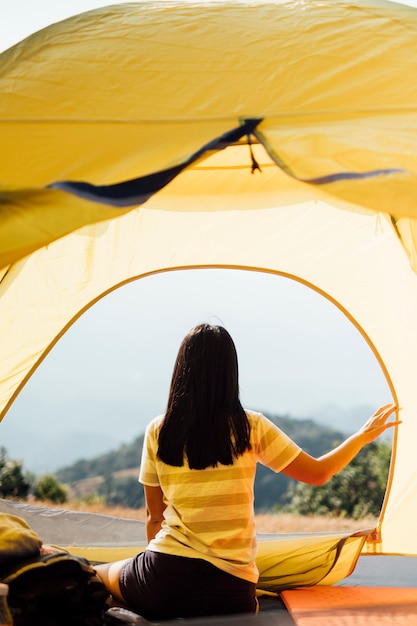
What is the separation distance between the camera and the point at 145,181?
205cm

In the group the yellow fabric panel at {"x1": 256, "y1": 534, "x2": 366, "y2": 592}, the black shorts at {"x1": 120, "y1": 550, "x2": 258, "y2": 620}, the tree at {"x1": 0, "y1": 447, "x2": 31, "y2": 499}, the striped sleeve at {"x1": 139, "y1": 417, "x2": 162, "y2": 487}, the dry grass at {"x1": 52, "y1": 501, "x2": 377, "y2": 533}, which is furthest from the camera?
the tree at {"x1": 0, "y1": 447, "x2": 31, "y2": 499}

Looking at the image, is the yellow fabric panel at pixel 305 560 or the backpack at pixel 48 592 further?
the yellow fabric panel at pixel 305 560

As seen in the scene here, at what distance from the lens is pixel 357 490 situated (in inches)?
291

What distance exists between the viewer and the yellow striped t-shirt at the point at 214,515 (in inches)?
79.1

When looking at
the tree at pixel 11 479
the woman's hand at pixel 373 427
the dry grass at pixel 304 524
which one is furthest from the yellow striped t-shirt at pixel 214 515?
the tree at pixel 11 479

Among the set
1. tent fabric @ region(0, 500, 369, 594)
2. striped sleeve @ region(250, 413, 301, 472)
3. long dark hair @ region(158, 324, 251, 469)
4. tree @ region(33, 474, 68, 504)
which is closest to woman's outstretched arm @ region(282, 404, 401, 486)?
striped sleeve @ region(250, 413, 301, 472)

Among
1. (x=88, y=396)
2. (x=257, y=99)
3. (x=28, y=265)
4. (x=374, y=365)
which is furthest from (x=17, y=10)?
(x=257, y=99)

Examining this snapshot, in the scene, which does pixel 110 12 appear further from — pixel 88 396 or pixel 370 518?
pixel 88 396

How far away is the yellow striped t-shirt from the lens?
6.59ft

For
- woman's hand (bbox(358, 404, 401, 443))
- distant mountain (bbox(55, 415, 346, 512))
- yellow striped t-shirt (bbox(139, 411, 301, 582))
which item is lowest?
distant mountain (bbox(55, 415, 346, 512))

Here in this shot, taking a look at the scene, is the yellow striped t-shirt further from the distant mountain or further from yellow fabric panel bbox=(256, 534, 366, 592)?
the distant mountain

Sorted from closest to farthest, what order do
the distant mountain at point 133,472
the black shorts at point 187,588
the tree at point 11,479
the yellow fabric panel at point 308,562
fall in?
the black shorts at point 187,588
the yellow fabric panel at point 308,562
the tree at point 11,479
the distant mountain at point 133,472

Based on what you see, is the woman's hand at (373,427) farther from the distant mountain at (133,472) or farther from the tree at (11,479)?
the distant mountain at (133,472)

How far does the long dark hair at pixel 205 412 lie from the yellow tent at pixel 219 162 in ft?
1.34
